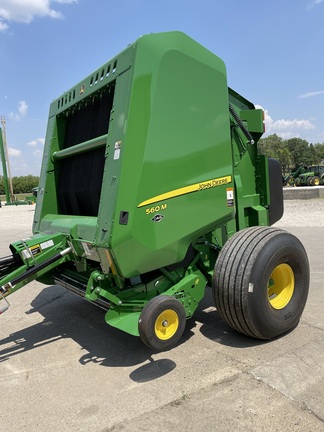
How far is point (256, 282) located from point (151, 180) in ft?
4.09

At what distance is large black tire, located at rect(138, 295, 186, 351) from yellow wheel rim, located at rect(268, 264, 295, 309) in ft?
3.42

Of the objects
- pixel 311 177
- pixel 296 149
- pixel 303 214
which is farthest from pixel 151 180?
pixel 296 149

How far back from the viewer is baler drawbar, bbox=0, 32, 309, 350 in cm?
295

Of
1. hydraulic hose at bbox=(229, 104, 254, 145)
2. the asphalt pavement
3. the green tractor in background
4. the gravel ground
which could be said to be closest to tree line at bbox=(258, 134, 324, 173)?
the green tractor in background

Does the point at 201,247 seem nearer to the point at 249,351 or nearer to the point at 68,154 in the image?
the point at 249,351

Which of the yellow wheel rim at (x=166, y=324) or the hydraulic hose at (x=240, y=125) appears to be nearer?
the yellow wheel rim at (x=166, y=324)

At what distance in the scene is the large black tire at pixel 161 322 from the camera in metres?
2.81

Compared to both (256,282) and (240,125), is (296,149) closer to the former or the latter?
(240,125)

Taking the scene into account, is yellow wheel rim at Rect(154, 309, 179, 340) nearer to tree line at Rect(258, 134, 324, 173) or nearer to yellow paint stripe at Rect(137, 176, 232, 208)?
yellow paint stripe at Rect(137, 176, 232, 208)

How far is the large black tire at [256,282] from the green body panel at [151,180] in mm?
298

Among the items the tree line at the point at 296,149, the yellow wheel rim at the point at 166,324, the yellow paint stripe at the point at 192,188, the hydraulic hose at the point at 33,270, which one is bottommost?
the yellow wheel rim at the point at 166,324

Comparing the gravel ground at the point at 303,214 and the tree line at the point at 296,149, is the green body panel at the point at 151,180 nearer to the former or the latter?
the gravel ground at the point at 303,214

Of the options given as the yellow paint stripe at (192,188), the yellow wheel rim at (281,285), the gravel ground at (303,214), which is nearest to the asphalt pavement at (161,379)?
the yellow wheel rim at (281,285)

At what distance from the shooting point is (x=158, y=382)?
9.18 ft
